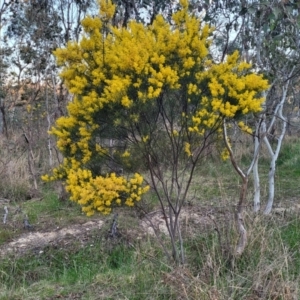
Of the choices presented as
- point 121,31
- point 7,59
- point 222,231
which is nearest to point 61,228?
point 222,231

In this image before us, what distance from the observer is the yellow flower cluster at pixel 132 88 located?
2.73 meters

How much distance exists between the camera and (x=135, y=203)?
300 cm

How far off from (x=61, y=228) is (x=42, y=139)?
16.6 ft

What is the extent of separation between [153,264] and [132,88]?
4.82ft

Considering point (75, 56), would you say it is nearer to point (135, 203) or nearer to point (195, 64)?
point (195, 64)

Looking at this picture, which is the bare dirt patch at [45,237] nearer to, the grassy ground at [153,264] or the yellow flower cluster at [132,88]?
the grassy ground at [153,264]

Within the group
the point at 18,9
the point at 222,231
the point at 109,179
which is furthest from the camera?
the point at 18,9

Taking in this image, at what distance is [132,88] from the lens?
2.77 m

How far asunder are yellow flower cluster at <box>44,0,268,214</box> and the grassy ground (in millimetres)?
706

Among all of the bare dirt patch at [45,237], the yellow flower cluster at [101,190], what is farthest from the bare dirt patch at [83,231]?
the yellow flower cluster at [101,190]

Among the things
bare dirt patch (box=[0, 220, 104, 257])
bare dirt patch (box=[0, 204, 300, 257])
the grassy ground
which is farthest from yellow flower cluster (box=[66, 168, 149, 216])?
bare dirt patch (box=[0, 220, 104, 257])

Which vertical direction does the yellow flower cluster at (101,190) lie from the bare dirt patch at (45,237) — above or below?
above

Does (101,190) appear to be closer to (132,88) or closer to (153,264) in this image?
(132,88)

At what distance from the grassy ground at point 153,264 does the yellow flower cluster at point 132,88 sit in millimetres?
706
